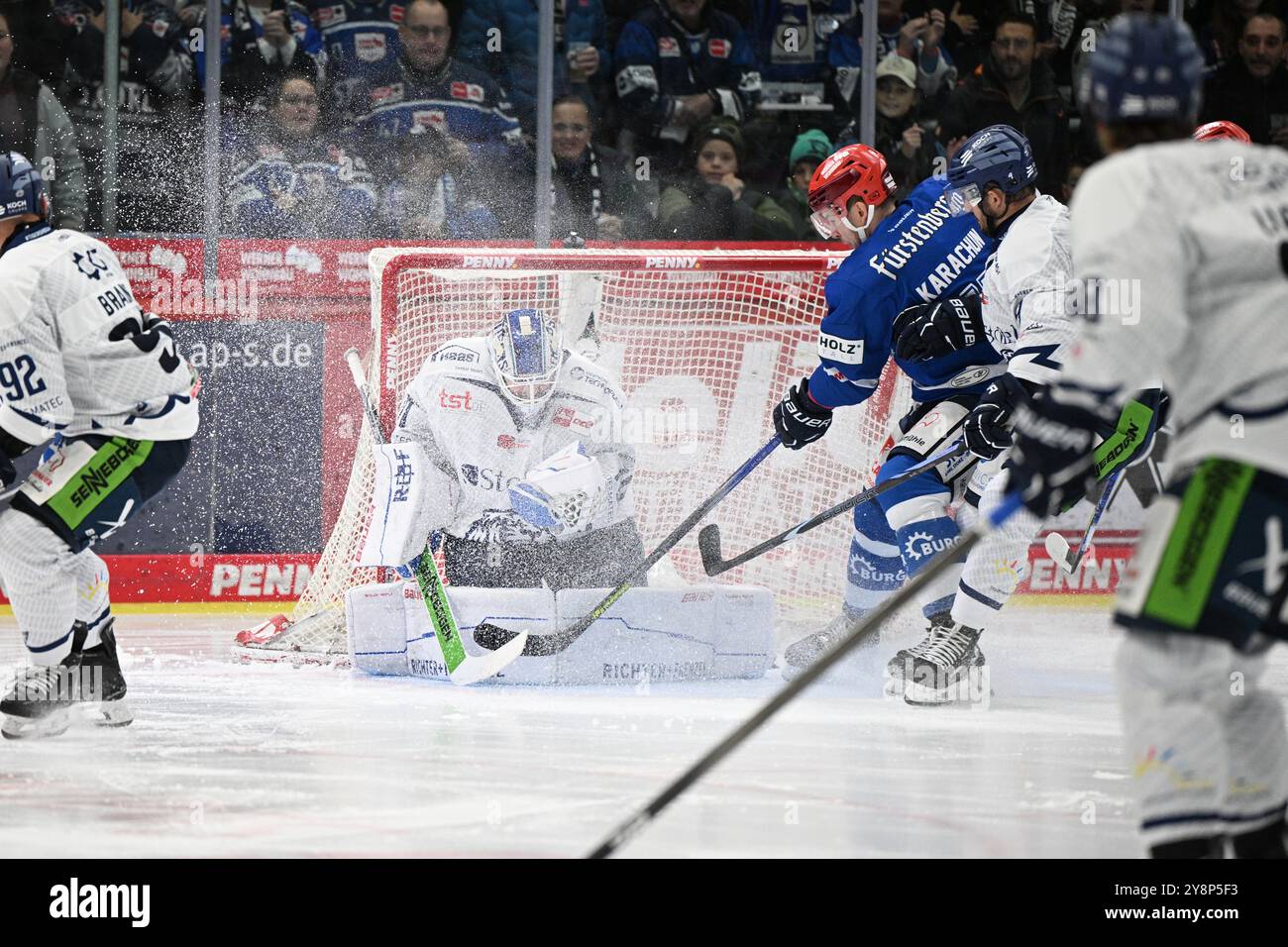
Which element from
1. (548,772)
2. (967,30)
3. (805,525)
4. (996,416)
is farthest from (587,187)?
(548,772)

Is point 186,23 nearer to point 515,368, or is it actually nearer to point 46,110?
point 46,110

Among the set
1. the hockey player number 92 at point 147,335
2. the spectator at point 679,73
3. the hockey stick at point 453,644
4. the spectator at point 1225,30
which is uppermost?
the spectator at point 1225,30

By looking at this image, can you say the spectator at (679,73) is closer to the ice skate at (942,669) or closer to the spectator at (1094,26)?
the spectator at (1094,26)

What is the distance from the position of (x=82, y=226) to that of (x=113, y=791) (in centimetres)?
331

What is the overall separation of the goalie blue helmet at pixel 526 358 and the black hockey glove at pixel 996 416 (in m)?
1.09

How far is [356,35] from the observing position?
6.36m

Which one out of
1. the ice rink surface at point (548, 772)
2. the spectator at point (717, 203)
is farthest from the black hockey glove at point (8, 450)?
the spectator at point (717, 203)

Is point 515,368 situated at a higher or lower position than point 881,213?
lower

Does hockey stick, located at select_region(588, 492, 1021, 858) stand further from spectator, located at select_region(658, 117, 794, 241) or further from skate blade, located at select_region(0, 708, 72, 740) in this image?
spectator, located at select_region(658, 117, 794, 241)

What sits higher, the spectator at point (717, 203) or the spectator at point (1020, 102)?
the spectator at point (1020, 102)

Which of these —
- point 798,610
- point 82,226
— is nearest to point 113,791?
point 798,610

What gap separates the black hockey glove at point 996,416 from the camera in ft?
13.3
